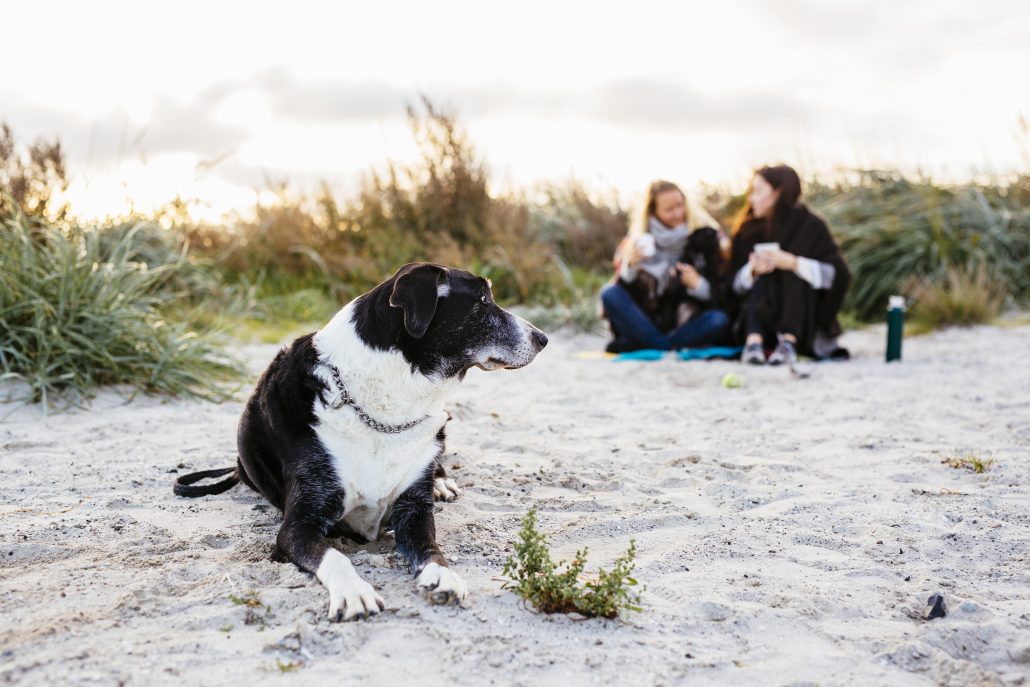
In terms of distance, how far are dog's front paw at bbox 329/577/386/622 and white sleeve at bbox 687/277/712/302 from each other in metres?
5.92

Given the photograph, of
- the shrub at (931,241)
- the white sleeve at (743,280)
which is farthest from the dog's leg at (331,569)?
the shrub at (931,241)

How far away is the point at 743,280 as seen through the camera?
8211 millimetres

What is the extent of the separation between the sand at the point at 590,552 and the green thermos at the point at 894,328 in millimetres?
1735

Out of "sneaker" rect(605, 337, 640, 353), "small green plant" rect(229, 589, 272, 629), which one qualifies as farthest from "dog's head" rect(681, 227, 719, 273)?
"small green plant" rect(229, 589, 272, 629)

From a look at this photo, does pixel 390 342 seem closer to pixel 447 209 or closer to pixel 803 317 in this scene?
pixel 803 317

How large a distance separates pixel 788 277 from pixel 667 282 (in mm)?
1040

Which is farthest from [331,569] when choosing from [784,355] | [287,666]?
[784,355]

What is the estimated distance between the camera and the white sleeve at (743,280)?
26.8 feet

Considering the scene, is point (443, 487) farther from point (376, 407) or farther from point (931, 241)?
point (931, 241)

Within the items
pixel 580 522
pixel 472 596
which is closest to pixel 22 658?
pixel 472 596

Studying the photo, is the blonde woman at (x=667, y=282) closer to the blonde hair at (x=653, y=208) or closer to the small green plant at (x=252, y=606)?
the blonde hair at (x=653, y=208)

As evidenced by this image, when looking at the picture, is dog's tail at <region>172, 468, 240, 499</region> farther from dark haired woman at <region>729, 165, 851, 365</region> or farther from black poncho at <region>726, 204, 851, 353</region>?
black poncho at <region>726, 204, 851, 353</region>

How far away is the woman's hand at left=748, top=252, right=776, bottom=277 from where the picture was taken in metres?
7.86

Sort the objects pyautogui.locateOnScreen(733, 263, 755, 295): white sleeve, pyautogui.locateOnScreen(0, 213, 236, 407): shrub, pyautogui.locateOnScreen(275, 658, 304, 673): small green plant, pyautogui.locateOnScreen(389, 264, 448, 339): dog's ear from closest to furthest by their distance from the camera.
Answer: pyautogui.locateOnScreen(275, 658, 304, 673): small green plant, pyautogui.locateOnScreen(389, 264, 448, 339): dog's ear, pyautogui.locateOnScreen(0, 213, 236, 407): shrub, pyautogui.locateOnScreen(733, 263, 755, 295): white sleeve
